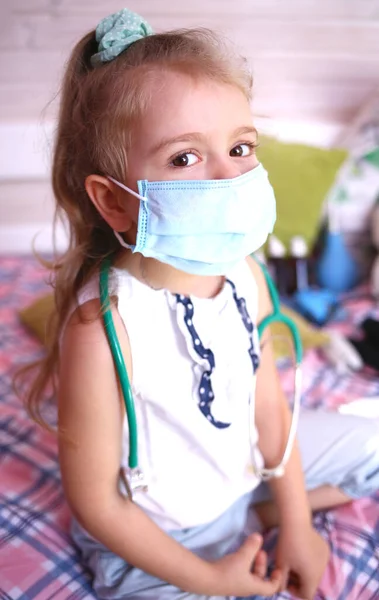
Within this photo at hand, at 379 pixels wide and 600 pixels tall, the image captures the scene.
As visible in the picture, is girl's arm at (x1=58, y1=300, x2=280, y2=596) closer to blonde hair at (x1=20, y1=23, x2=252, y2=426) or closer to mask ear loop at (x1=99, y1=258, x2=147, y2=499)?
mask ear loop at (x1=99, y1=258, x2=147, y2=499)

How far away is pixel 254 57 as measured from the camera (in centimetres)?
179

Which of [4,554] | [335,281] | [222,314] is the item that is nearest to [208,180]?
[222,314]

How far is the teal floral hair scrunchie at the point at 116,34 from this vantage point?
69 centimetres

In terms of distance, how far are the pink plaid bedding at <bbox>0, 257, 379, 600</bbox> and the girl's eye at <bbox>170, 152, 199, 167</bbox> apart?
642mm

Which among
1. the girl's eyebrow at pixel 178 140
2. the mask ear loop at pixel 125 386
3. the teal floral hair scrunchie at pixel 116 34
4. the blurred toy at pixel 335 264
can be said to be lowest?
the blurred toy at pixel 335 264

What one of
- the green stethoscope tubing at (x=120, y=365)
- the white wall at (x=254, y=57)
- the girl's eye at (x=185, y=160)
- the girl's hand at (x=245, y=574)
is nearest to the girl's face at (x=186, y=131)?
the girl's eye at (x=185, y=160)

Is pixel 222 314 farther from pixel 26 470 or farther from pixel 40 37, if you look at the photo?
pixel 40 37

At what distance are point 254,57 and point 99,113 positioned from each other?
1.27 m

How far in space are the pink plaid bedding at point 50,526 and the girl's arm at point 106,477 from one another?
0.40 ft

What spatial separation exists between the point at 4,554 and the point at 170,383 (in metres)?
0.40

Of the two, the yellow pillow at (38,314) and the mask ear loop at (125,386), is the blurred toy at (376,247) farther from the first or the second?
the mask ear loop at (125,386)

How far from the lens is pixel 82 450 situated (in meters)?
0.72

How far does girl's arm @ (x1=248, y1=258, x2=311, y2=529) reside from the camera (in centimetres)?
90

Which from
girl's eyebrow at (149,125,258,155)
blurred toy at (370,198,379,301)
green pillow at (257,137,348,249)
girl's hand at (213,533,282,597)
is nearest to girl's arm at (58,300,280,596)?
girl's hand at (213,533,282,597)
